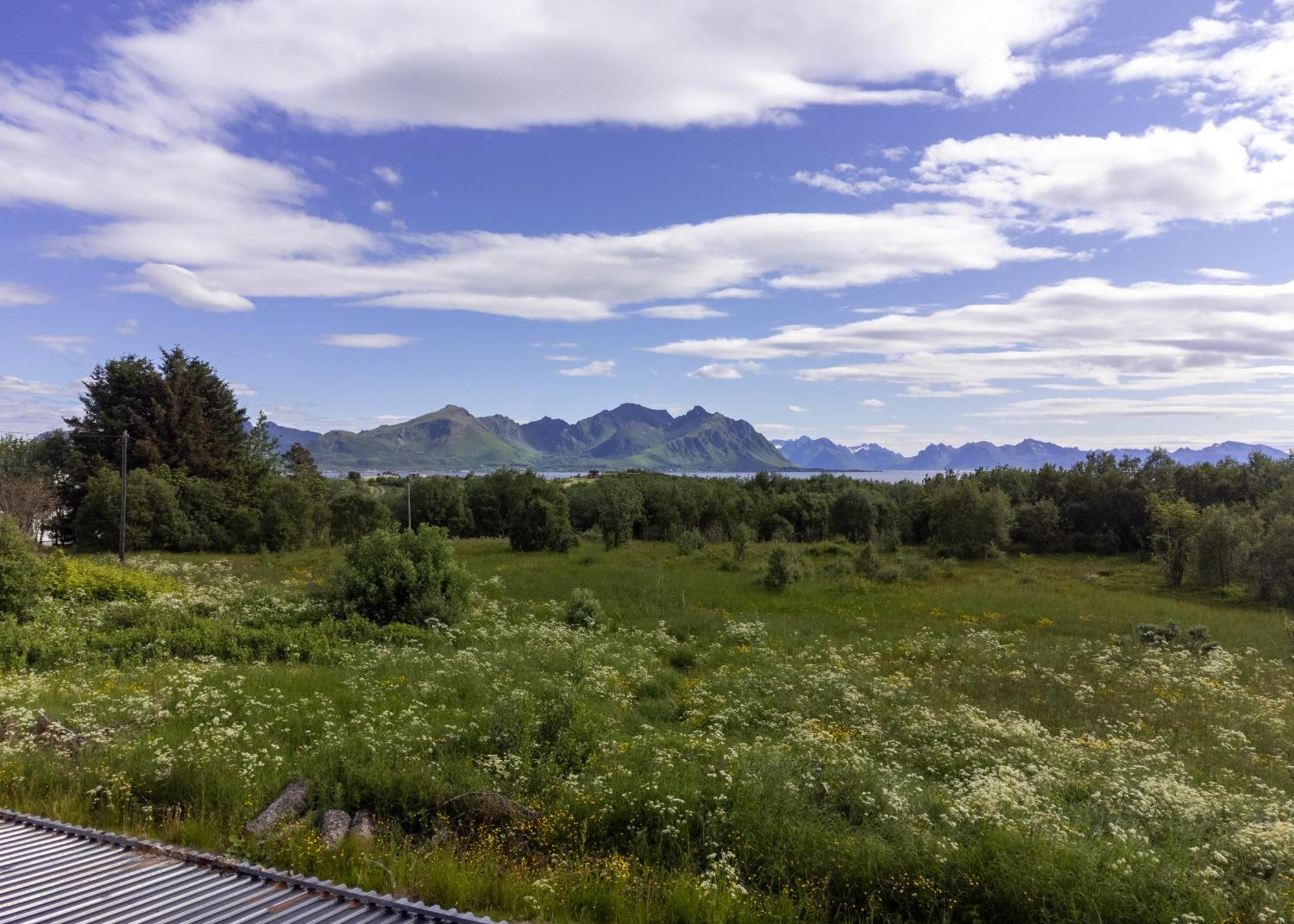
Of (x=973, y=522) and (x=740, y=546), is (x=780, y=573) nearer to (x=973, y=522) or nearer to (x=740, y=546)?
(x=740, y=546)

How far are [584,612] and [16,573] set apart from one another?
49.0 feet

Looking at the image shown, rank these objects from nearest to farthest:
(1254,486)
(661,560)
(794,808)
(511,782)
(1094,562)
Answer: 1. (794,808)
2. (511,782)
3. (661,560)
4. (1094,562)
5. (1254,486)

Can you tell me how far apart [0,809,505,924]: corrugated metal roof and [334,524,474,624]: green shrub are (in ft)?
43.8

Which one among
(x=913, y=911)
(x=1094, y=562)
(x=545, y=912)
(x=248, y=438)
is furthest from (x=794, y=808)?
(x=248, y=438)

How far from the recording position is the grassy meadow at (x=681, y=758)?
19.8 feet

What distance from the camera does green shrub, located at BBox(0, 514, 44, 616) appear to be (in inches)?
655

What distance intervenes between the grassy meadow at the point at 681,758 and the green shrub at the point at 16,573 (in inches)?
26.3

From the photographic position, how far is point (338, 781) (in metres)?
8.28

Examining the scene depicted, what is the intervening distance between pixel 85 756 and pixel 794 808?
29.1 ft

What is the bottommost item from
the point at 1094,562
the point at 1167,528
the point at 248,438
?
the point at 1094,562

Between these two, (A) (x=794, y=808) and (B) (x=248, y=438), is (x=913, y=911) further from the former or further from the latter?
(B) (x=248, y=438)

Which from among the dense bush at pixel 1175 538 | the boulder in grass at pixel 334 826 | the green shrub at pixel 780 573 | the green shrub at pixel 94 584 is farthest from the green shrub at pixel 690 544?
the boulder in grass at pixel 334 826

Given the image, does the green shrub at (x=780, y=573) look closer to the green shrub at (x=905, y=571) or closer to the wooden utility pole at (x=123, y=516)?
the green shrub at (x=905, y=571)

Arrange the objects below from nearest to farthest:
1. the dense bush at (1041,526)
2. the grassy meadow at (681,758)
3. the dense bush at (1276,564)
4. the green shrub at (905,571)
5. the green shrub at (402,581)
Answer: the grassy meadow at (681,758) < the green shrub at (402,581) < the dense bush at (1276,564) < the green shrub at (905,571) < the dense bush at (1041,526)
